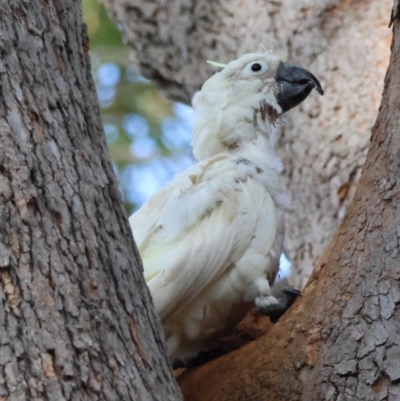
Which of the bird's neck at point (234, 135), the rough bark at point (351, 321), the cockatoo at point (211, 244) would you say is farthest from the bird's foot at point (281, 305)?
the bird's neck at point (234, 135)

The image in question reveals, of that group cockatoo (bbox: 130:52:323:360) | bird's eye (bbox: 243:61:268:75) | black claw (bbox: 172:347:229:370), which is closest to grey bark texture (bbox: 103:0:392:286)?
bird's eye (bbox: 243:61:268:75)

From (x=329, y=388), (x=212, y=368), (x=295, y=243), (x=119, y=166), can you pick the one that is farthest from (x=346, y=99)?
(x=119, y=166)

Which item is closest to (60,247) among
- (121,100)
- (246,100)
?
(246,100)

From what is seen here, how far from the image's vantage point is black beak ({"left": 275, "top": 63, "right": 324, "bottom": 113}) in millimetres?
2779

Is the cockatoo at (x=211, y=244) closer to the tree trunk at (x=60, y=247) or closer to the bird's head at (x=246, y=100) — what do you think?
the bird's head at (x=246, y=100)

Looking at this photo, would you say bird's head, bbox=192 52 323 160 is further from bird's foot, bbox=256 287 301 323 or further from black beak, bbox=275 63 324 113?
bird's foot, bbox=256 287 301 323

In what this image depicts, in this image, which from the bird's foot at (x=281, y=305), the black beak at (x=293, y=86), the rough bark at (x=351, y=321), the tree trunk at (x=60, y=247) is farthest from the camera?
the black beak at (x=293, y=86)

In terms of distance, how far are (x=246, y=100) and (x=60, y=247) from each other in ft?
5.17

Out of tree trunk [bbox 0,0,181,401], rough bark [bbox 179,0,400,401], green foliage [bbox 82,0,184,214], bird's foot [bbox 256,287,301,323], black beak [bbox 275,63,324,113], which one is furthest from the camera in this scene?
green foliage [bbox 82,0,184,214]

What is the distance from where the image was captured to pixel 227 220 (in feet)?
7.19

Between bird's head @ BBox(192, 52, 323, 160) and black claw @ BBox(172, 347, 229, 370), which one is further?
bird's head @ BBox(192, 52, 323, 160)

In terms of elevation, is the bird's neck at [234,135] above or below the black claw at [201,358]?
above

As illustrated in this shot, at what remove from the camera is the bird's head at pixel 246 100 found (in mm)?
2693

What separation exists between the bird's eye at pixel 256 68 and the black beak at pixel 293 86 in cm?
6
